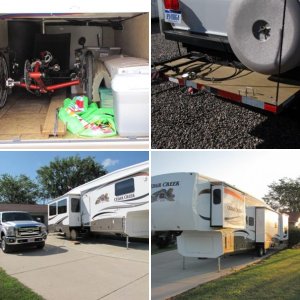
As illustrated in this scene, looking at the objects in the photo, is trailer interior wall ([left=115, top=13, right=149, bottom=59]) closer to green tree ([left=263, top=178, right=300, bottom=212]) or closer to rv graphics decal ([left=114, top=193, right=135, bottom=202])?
rv graphics decal ([left=114, top=193, right=135, bottom=202])

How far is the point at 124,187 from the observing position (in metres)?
3.33

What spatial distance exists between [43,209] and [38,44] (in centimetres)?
203

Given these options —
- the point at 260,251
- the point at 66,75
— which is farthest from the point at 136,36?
the point at 260,251

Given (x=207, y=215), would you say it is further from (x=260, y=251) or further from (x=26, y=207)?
(x=26, y=207)

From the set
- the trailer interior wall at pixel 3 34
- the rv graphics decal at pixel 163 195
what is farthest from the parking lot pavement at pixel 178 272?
the trailer interior wall at pixel 3 34

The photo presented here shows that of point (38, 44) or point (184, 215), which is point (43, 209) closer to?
point (184, 215)

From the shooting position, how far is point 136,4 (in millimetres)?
2781

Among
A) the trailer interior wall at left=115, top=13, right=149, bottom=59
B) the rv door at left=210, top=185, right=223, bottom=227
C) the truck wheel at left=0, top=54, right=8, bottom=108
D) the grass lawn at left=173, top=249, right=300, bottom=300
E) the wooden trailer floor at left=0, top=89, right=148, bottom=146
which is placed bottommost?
the grass lawn at left=173, top=249, right=300, bottom=300

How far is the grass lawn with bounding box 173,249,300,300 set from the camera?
3.25 metres

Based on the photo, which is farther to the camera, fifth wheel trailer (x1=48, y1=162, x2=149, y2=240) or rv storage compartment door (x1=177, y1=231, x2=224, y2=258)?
rv storage compartment door (x1=177, y1=231, x2=224, y2=258)

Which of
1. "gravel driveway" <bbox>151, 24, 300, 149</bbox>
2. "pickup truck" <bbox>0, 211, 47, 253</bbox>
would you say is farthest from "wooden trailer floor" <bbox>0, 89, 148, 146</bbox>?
"gravel driveway" <bbox>151, 24, 300, 149</bbox>

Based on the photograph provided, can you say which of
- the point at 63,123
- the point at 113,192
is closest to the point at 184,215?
the point at 113,192

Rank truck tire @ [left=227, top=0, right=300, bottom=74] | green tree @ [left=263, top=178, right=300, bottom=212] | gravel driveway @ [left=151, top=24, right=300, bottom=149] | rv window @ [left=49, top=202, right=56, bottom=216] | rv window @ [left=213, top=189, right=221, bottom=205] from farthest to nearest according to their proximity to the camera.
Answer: gravel driveway @ [left=151, top=24, right=300, bottom=149] → rv window @ [left=213, top=189, right=221, bottom=205] → rv window @ [left=49, top=202, right=56, bottom=216] → green tree @ [left=263, top=178, right=300, bottom=212] → truck tire @ [left=227, top=0, right=300, bottom=74]

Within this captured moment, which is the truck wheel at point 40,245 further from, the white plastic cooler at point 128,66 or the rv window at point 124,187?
the white plastic cooler at point 128,66
